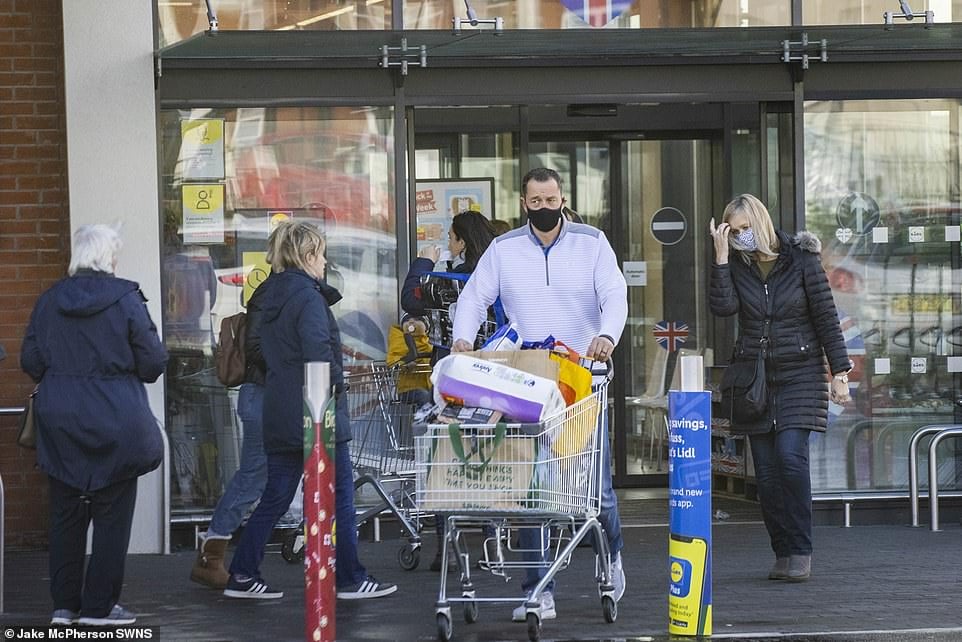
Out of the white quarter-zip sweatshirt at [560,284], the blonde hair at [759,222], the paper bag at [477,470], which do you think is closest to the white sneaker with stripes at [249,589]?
the white quarter-zip sweatshirt at [560,284]

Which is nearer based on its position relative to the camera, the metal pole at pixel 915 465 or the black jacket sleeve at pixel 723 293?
the black jacket sleeve at pixel 723 293

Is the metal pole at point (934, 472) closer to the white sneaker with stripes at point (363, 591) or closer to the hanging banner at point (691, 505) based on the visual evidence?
the hanging banner at point (691, 505)

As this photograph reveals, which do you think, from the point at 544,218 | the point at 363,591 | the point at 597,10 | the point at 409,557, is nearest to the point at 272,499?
the point at 363,591

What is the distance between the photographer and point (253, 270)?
33.5ft

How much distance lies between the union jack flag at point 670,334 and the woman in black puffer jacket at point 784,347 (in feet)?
12.7

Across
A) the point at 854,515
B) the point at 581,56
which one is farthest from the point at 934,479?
the point at 581,56

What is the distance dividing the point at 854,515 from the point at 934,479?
27.5 inches

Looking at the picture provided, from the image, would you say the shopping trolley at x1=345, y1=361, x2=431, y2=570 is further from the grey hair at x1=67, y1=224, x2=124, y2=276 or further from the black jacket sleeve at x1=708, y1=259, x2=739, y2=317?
the grey hair at x1=67, y1=224, x2=124, y2=276

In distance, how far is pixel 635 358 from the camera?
12547 millimetres

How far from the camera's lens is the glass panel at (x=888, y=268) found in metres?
10.8

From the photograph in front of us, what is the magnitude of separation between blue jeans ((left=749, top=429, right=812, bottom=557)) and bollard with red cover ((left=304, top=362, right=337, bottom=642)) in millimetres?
3204

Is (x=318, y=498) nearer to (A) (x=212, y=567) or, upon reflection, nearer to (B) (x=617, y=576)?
(B) (x=617, y=576)

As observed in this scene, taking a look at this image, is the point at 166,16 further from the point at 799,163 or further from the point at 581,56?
the point at 799,163

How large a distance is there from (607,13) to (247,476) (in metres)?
3.96
